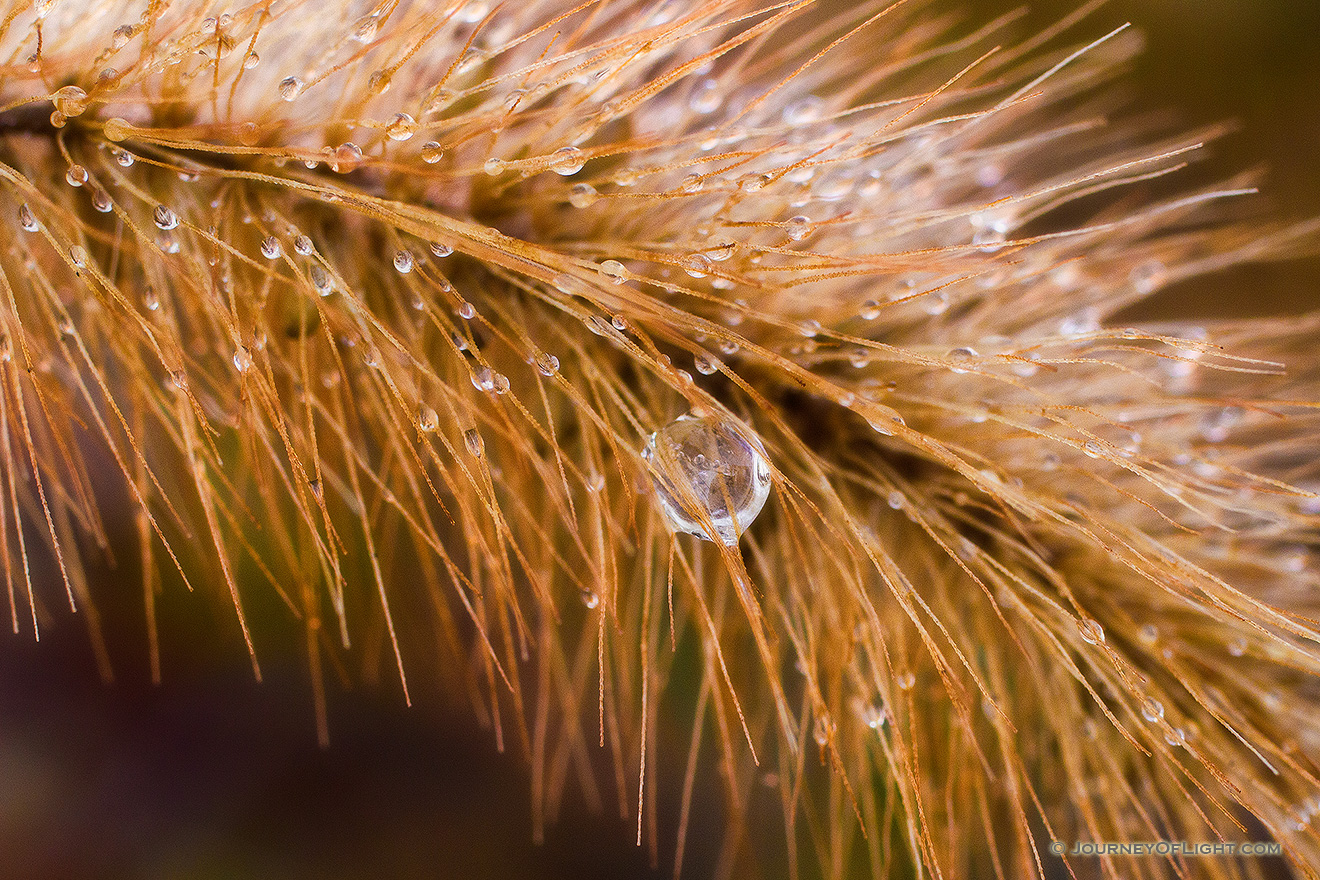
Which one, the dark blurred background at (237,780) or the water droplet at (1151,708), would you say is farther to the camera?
the dark blurred background at (237,780)

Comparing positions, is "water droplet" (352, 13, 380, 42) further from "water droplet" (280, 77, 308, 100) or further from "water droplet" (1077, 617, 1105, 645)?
"water droplet" (1077, 617, 1105, 645)

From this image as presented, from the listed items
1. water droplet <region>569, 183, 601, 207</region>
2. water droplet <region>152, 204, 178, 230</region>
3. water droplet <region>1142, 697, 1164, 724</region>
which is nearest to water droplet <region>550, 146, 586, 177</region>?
water droplet <region>569, 183, 601, 207</region>

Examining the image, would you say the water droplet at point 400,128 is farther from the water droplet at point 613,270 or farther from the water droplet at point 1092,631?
the water droplet at point 1092,631

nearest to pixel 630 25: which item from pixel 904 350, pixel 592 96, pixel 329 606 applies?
pixel 592 96

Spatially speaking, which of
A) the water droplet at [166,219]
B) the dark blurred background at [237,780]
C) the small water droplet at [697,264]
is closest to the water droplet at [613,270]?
the small water droplet at [697,264]

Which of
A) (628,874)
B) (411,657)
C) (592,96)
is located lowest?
(628,874)

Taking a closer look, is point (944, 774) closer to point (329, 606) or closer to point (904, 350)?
point (904, 350)

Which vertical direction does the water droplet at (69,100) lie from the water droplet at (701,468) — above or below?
above
